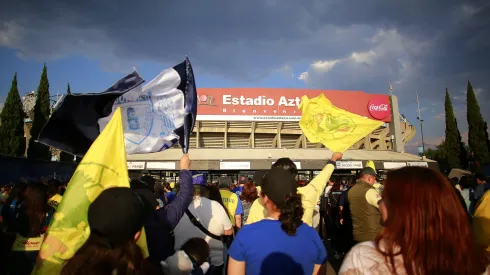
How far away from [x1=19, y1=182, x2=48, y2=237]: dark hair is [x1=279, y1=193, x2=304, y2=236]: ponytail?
3593 millimetres

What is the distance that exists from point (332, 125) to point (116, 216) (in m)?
4.81

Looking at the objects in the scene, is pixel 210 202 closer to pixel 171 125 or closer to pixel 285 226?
pixel 171 125

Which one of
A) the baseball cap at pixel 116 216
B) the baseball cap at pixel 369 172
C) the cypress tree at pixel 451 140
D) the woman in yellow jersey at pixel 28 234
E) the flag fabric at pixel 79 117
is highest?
the cypress tree at pixel 451 140

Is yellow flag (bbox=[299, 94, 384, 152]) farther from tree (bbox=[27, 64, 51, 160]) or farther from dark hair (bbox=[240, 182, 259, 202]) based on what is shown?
tree (bbox=[27, 64, 51, 160])

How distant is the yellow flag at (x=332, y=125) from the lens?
5.50 m

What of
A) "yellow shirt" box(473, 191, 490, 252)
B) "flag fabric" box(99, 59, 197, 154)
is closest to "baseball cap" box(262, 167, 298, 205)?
"yellow shirt" box(473, 191, 490, 252)

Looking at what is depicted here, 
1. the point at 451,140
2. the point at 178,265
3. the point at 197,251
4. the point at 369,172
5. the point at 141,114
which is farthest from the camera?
the point at 451,140

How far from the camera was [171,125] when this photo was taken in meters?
4.41

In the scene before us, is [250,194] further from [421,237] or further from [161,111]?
[421,237]

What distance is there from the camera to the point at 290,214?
2.28 meters

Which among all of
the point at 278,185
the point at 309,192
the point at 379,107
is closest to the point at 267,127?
the point at 379,107

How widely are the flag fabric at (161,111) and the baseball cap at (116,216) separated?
233 cm

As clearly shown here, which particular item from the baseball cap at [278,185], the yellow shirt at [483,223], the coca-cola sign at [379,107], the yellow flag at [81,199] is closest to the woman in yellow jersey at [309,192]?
the baseball cap at [278,185]

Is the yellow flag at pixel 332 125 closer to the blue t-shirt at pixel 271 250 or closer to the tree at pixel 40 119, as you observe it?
the blue t-shirt at pixel 271 250
